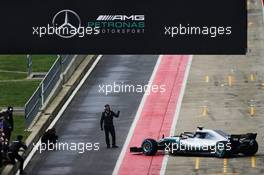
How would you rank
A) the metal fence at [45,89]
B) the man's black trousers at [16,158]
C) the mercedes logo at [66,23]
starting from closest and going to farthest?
1. the mercedes logo at [66,23]
2. the man's black trousers at [16,158]
3. the metal fence at [45,89]

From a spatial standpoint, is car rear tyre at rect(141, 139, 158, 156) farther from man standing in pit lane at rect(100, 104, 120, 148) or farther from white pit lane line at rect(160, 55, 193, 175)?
man standing in pit lane at rect(100, 104, 120, 148)

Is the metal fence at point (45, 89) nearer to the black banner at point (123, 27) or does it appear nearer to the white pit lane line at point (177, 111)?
the white pit lane line at point (177, 111)

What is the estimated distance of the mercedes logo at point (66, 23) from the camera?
32.8 m

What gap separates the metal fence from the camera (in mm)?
50250

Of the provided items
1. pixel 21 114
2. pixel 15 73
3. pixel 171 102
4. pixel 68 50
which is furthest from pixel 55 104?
pixel 68 50

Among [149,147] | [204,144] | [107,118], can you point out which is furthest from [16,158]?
[204,144]

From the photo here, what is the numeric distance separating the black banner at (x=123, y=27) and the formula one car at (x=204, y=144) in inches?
482

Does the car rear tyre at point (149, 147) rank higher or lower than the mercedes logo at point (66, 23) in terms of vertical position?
lower

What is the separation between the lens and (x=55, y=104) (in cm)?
5447

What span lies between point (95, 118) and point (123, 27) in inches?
793

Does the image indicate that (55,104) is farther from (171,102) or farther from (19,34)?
(19,34)

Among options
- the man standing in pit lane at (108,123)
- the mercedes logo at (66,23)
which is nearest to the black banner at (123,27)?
the mercedes logo at (66,23)

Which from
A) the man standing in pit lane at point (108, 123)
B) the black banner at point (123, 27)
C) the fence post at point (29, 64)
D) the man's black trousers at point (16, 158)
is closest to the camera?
the black banner at point (123, 27)

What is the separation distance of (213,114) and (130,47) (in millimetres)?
21005
